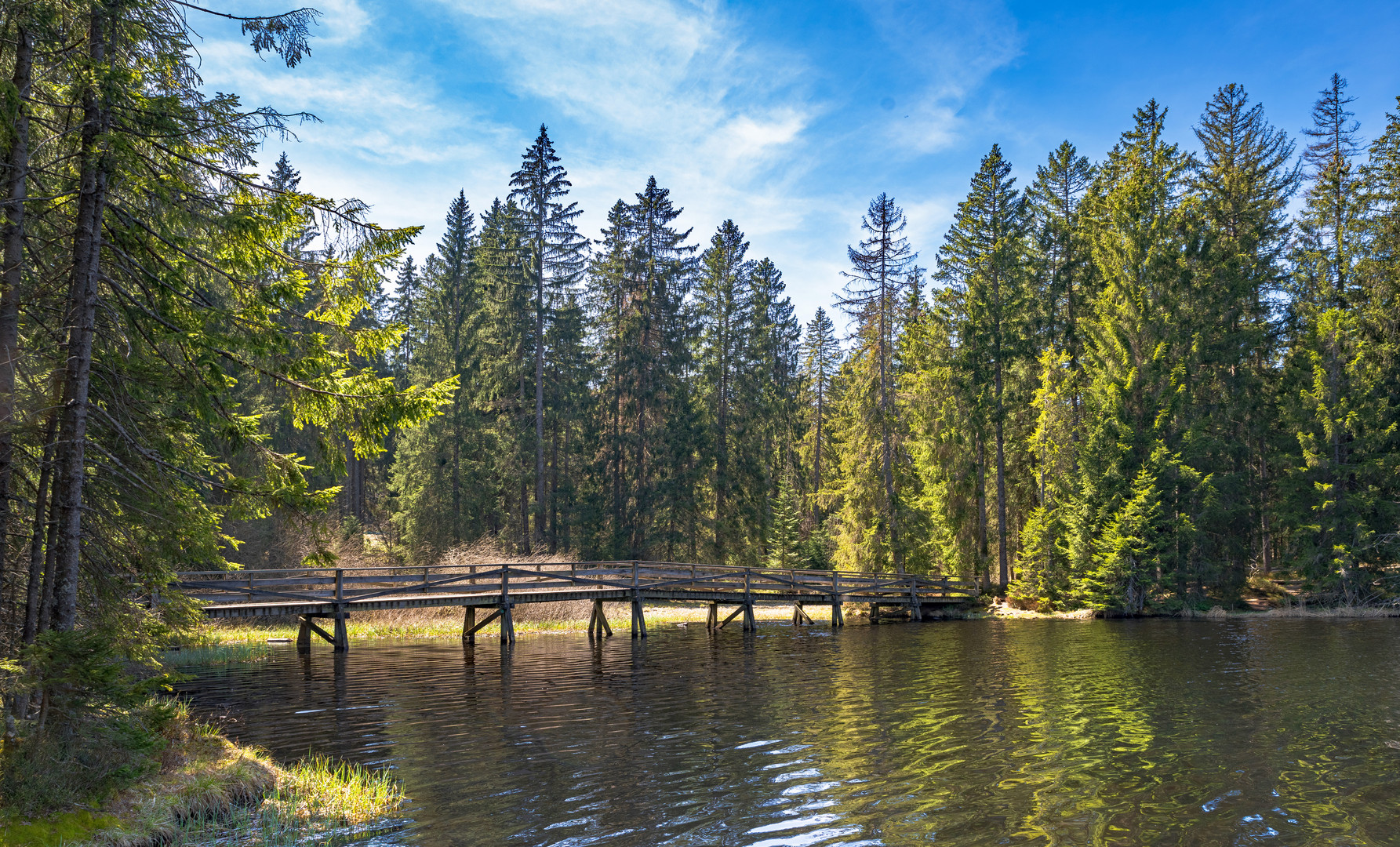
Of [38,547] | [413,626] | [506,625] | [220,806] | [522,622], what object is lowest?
[522,622]

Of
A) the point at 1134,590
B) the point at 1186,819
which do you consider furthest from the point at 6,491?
the point at 1134,590

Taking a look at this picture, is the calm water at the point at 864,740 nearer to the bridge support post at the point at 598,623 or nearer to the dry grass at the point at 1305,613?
the bridge support post at the point at 598,623

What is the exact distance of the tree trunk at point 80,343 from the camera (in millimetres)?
7551

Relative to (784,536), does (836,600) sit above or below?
below

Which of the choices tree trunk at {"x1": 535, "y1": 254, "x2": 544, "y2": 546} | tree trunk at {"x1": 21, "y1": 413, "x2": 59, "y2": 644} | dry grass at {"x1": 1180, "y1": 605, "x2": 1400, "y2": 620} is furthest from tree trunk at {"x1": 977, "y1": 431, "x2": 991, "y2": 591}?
tree trunk at {"x1": 21, "y1": 413, "x2": 59, "y2": 644}

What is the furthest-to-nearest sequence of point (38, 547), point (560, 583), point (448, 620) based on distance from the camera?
point (448, 620) < point (560, 583) < point (38, 547)

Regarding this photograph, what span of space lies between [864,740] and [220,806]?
26.8 feet

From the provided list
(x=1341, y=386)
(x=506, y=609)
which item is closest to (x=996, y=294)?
(x=1341, y=386)

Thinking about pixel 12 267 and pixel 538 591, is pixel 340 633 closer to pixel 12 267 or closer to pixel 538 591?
pixel 538 591

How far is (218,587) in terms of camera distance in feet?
69.7

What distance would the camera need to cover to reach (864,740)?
469 inches

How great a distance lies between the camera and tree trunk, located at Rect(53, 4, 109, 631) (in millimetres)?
7551

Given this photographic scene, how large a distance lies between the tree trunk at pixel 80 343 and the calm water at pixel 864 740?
388 centimetres

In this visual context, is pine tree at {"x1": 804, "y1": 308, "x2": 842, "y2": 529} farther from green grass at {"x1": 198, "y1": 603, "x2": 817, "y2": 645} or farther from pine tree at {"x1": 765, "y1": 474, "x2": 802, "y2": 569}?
green grass at {"x1": 198, "y1": 603, "x2": 817, "y2": 645}
